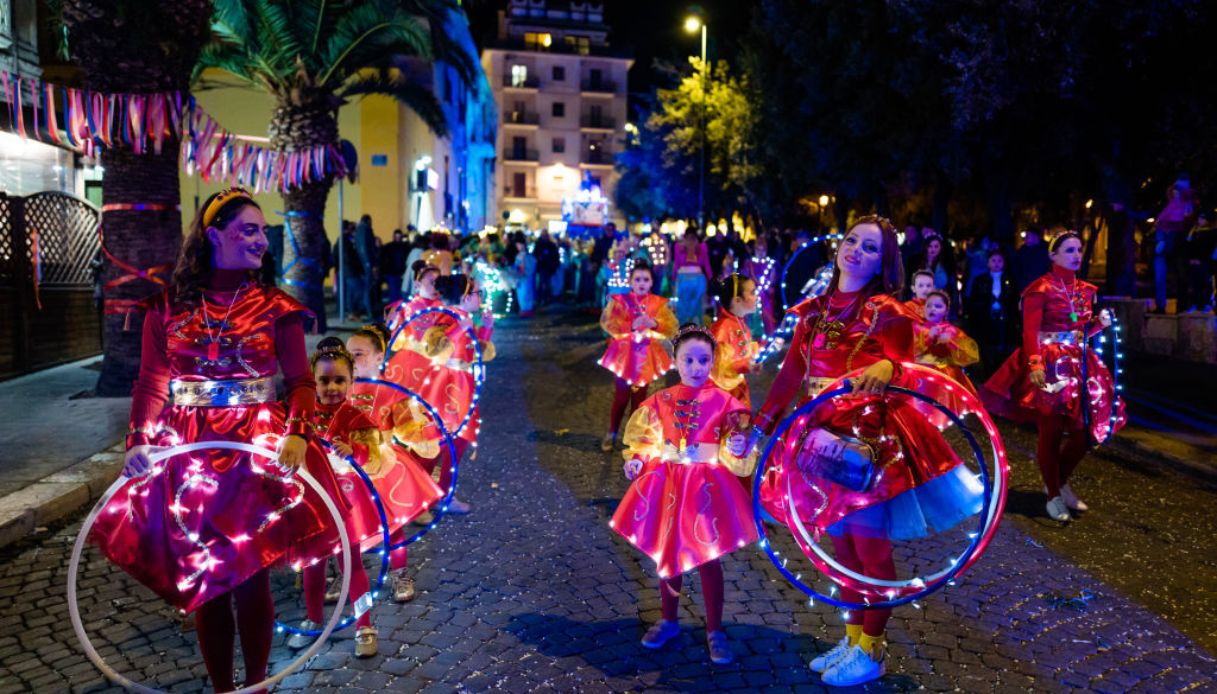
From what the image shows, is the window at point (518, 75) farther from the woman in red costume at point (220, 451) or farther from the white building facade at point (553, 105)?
the woman in red costume at point (220, 451)

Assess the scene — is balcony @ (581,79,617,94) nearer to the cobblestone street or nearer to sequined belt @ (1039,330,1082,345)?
the cobblestone street

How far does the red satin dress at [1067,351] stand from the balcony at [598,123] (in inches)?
3544

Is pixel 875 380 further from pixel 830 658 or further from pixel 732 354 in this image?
pixel 732 354

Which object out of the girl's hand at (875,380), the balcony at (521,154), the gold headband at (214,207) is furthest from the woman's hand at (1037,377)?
the balcony at (521,154)

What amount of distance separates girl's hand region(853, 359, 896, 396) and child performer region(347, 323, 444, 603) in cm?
246

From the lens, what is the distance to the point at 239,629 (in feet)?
11.8

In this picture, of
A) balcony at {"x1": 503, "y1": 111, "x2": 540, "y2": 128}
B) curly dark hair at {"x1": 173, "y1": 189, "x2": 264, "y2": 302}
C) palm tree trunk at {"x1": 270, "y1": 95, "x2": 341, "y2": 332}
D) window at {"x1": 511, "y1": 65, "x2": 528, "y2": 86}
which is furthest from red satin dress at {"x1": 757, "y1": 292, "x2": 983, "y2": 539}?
window at {"x1": 511, "y1": 65, "x2": 528, "y2": 86}

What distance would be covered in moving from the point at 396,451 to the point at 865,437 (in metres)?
2.60

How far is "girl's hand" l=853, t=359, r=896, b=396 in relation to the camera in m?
4.14

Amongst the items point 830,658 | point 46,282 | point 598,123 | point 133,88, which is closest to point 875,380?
point 830,658

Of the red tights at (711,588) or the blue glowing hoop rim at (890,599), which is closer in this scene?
the blue glowing hoop rim at (890,599)

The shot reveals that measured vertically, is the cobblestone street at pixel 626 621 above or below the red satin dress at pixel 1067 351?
below

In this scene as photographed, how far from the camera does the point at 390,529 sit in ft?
16.5

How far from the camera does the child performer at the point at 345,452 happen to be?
4645 mm
